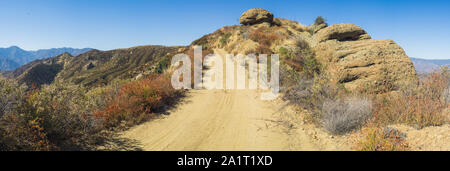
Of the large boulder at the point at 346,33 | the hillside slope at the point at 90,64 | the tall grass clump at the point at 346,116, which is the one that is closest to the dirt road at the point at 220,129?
the tall grass clump at the point at 346,116

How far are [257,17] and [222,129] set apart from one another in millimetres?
25931

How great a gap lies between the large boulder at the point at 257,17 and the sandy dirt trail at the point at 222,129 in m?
23.2

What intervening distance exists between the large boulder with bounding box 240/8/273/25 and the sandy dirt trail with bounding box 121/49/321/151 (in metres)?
23.2

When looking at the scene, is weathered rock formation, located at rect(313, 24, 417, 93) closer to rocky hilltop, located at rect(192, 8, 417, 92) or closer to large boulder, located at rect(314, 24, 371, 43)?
rocky hilltop, located at rect(192, 8, 417, 92)

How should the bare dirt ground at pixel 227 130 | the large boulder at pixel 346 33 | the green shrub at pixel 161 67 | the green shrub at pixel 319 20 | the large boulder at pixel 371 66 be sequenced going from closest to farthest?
the bare dirt ground at pixel 227 130
the large boulder at pixel 371 66
the large boulder at pixel 346 33
the green shrub at pixel 161 67
the green shrub at pixel 319 20

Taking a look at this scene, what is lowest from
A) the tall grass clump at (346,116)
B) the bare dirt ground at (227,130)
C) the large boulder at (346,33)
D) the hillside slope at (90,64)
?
the bare dirt ground at (227,130)

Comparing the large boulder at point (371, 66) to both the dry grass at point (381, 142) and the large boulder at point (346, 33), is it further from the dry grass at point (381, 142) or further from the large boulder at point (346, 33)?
the dry grass at point (381, 142)

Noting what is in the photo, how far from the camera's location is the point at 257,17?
91.4 ft

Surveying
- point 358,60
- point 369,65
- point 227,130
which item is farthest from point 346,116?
point 358,60

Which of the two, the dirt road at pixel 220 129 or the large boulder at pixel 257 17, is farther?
the large boulder at pixel 257 17

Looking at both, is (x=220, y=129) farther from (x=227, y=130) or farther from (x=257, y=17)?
(x=257, y=17)

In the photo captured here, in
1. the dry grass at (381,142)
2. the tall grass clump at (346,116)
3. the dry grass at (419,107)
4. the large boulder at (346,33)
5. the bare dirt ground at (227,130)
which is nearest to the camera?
the dry grass at (381,142)

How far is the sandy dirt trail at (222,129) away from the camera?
4.20m

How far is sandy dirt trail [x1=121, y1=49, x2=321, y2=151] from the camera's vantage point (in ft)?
13.8
